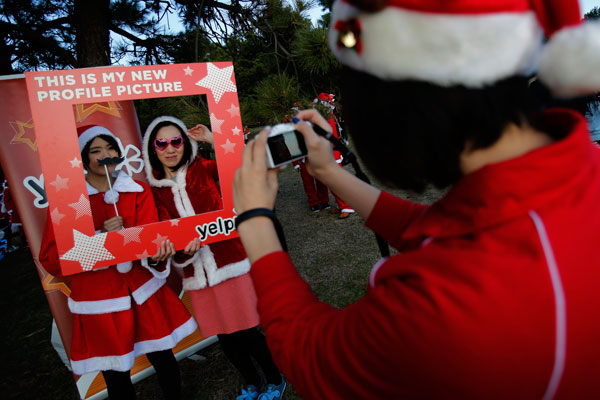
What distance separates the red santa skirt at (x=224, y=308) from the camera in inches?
75.0

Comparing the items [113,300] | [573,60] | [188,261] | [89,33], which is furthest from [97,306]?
[573,60]

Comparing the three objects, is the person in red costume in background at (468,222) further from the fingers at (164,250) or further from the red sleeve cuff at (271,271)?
the fingers at (164,250)

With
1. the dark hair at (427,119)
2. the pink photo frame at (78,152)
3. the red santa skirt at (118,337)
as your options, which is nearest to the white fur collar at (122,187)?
the pink photo frame at (78,152)

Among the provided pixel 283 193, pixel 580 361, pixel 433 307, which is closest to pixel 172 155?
pixel 433 307

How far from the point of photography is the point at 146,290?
176 centimetres

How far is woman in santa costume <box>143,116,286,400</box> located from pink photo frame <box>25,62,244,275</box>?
144 millimetres

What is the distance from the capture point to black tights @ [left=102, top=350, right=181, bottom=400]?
68.2 inches

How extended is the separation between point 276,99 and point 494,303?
3.68 feet

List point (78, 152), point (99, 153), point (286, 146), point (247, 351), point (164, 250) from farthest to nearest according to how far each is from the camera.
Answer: point (247, 351)
point (99, 153)
point (164, 250)
point (78, 152)
point (286, 146)

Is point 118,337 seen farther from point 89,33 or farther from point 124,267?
point 89,33

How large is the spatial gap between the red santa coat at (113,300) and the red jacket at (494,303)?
140cm

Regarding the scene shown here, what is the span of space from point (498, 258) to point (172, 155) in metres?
1.62

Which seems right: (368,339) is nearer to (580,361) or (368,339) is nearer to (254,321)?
(580,361)

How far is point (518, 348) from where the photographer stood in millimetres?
500
